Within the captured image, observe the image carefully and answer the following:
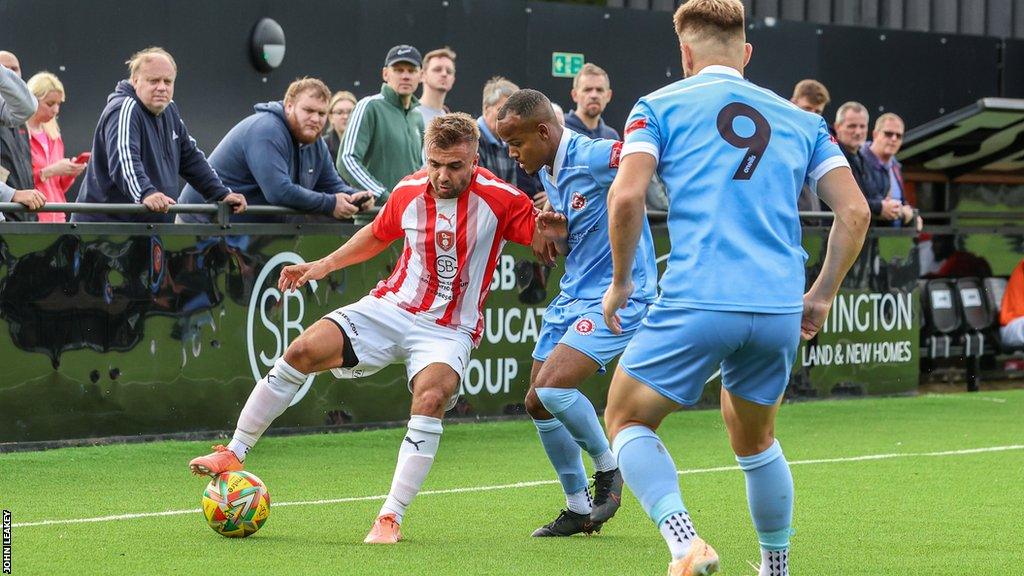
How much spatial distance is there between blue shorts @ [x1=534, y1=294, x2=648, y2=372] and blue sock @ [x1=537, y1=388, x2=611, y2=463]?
199 mm

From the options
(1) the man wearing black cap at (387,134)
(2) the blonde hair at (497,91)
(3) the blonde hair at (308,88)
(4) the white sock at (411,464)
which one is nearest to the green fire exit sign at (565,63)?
(2) the blonde hair at (497,91)

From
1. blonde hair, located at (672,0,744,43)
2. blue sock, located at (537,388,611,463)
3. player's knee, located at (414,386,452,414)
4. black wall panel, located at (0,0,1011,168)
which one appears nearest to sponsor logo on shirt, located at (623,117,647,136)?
blonde hair, located at (672,0,744,43)

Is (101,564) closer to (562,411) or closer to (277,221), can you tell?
(562,411)

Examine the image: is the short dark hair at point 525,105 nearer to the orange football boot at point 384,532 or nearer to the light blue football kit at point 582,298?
the light blue football kit at point 582,298

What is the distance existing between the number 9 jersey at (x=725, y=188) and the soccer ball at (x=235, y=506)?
2.42 m

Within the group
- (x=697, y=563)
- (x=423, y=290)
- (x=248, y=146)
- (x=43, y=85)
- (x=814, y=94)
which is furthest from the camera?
(x=814, y=94)

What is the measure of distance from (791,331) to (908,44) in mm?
13027

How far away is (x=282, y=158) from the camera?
9.90 meters

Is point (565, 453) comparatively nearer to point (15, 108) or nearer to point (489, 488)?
point (489, 488)

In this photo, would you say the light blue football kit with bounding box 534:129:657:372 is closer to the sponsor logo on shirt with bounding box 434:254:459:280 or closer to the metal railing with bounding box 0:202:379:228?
the sponsor logo on shirt with bounding box 434:254:459:280

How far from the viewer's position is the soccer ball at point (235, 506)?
6.43 meters

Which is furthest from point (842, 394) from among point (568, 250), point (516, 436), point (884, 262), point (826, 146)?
point (826, 146)

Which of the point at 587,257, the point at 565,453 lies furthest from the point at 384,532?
the point at 587,257

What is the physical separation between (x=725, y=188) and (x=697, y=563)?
116 cm
